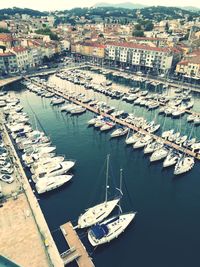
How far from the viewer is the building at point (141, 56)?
13938cm

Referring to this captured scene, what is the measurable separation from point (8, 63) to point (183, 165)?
388ft

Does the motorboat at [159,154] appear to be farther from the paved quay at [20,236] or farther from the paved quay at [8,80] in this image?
the paved quay at [8,80]

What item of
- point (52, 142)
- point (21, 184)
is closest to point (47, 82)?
point (52, 142)

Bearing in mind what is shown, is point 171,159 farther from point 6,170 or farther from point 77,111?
point 77,111

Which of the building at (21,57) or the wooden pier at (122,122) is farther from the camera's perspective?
the building at (21,57)

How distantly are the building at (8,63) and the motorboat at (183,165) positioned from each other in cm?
11482

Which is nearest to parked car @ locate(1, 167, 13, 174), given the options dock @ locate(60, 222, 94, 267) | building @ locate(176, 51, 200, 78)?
dock @ locate(60, 222, 94, 267)

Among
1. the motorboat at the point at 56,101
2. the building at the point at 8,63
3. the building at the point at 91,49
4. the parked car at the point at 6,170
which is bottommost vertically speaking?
the parked car at the point at 6,170

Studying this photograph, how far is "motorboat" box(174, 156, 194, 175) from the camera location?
202 feet

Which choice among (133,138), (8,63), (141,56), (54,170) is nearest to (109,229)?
(54,170)

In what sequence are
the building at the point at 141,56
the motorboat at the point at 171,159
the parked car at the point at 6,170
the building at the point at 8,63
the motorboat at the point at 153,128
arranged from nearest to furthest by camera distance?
the parked car at the point at 6,170, the motorboat at the point at 171,159, the motorboat at the point at 153,128, the building at the point at 8,63, the building at the point at 141,56

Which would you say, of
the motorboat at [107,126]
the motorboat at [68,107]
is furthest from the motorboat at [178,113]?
the motorboat at [68,107]

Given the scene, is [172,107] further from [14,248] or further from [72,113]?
[14,248]

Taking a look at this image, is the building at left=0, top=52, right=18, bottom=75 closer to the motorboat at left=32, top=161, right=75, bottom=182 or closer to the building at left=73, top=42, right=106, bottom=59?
the building at left=73, top=42, right=106, bottom=59
